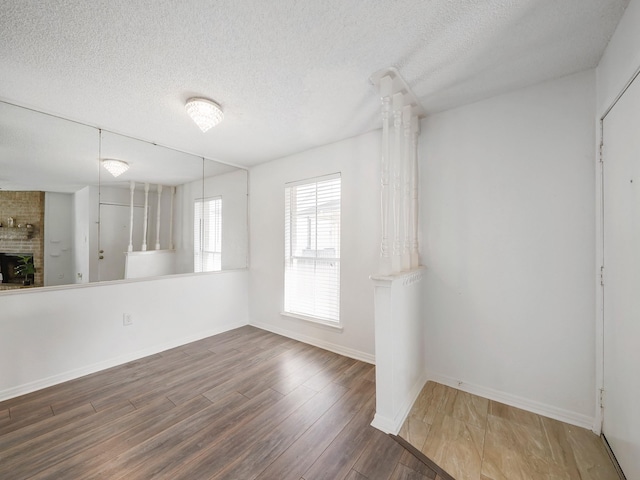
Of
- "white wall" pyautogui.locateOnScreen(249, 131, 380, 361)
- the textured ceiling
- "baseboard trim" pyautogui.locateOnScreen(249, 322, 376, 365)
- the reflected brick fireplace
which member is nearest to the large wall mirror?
the reflected brick fireplace

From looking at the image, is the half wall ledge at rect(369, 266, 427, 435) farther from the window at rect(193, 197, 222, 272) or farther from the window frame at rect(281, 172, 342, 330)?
the window at rect(193, 197, 222, 272)

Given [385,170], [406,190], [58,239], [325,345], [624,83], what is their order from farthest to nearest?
[325,345]
[58,239]
[406,190]
[385,170]
[624,83]

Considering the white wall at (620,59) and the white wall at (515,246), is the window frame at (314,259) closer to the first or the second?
the white wall at (515,246)

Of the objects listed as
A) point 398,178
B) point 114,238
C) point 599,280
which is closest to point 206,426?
point 114,238

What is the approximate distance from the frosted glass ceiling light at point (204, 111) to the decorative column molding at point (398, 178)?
4.41 ft

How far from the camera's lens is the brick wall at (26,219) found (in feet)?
7.17

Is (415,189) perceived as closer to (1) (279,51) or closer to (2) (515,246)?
(2) (515,246)

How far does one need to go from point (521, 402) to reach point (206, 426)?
7.91ft

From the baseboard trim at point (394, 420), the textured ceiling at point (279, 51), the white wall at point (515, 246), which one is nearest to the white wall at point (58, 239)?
the textured ceiling at point (279, 51)

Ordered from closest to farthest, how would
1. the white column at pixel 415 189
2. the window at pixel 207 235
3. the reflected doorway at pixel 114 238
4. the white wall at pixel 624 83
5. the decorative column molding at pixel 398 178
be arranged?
the white wall at pixel 624 83 → the decorative column molding at pixel 398 178 → the white column at pixel 415 189 → the reflected doorway at pixel 114 238 → the window at pixel 207 235

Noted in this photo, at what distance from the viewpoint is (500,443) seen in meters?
1.64

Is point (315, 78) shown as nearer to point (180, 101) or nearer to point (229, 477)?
point (180, 101)

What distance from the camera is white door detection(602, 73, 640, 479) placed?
4.18 feet

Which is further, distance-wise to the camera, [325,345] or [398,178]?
[325,345]
